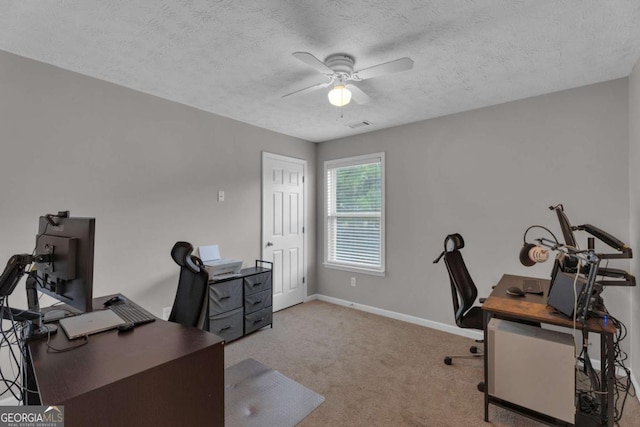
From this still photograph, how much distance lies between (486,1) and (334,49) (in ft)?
3.02

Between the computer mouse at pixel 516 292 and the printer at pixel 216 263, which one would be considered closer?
the computer mouse at pixel 516 292

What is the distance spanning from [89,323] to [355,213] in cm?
334

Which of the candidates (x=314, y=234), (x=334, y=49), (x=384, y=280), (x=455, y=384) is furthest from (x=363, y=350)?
(x=334, y=49)

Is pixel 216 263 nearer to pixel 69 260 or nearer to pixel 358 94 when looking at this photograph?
pixel 69 260

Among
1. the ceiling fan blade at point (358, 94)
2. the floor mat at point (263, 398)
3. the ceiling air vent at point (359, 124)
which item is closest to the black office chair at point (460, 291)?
the floor mat at point (263, 398)

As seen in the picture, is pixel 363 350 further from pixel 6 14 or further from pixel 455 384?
pixel 6 14

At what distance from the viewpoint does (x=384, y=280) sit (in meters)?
3.96

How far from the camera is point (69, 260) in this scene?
1227mm

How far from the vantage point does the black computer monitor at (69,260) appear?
1.18m

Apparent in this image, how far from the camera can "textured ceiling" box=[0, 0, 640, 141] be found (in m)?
1.68

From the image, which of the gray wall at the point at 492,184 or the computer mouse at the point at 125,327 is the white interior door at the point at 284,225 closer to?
the gray wall at the point at 492,184

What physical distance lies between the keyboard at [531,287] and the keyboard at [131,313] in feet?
8.32

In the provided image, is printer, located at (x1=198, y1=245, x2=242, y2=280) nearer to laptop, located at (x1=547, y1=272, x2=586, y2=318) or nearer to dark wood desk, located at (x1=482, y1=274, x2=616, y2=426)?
dark wood desk, located at (x1=482, y1=274, x2=616, y2=426)

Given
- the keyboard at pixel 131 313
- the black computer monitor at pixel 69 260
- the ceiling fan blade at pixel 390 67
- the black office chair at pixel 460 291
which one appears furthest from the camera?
the black office chair at pixel 460 291
